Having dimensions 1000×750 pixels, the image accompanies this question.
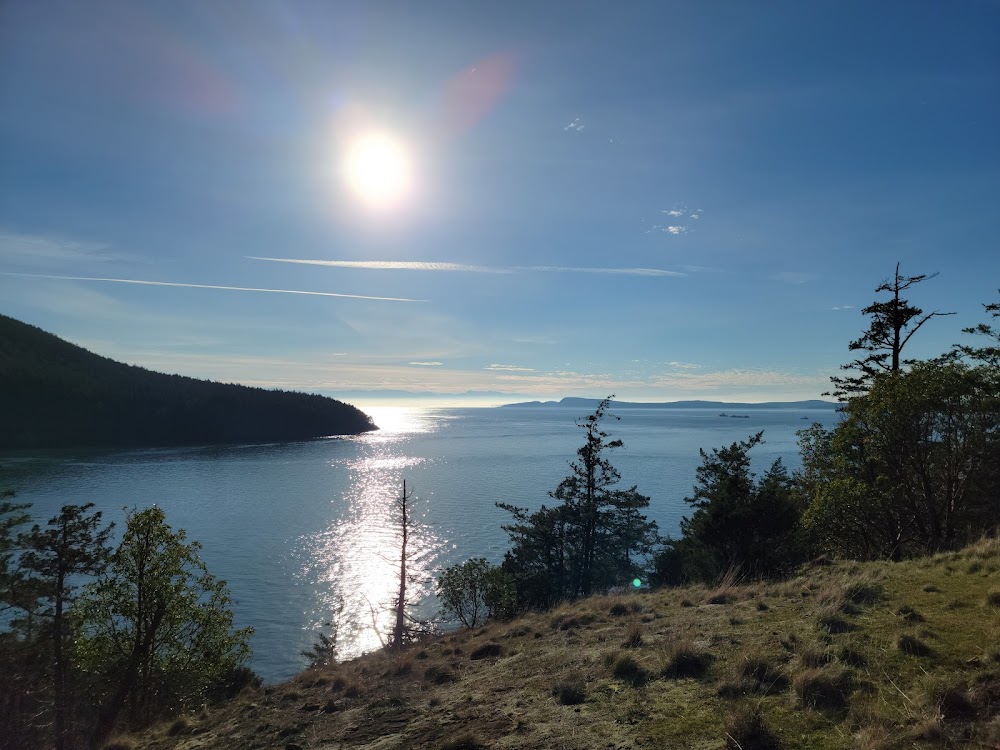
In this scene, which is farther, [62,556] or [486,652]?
[62,556]

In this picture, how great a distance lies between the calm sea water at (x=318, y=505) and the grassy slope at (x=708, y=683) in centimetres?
3332

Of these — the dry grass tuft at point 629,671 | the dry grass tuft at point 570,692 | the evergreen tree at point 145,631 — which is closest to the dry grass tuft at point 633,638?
the dry grass tuft at point 629,671

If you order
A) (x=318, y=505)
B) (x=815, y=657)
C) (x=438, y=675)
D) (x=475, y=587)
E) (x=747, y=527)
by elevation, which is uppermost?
(x=815, y=657)

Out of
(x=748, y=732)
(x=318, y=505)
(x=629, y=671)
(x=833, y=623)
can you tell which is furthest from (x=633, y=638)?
(x=318, y=505)

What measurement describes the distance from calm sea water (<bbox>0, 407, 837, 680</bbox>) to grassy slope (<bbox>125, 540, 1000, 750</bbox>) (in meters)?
33.3

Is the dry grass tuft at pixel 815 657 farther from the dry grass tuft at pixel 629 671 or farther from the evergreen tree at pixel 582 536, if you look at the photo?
the evergreen tree at pixel 582 536

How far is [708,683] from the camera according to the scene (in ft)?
23.0

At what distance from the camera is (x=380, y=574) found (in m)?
59.6

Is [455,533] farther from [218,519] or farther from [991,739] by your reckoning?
[991,739]

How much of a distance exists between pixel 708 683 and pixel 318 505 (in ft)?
304

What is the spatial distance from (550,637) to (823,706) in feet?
23.9

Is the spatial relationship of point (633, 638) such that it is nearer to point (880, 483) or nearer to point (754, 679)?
point (754, 679)

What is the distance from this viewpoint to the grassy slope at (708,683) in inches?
212

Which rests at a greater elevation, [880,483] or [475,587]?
[880,483]
